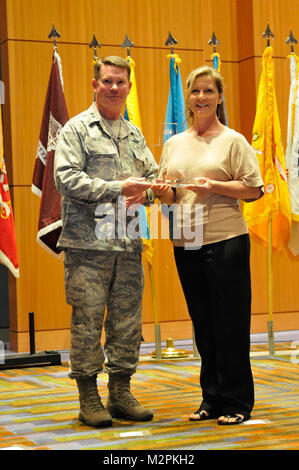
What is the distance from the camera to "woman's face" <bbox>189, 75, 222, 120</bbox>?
3.17 meters

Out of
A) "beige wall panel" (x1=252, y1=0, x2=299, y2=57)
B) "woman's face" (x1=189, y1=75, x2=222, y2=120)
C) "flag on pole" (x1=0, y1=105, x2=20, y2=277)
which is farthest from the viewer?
"beige wall panel" (x1=252, y1=0, x2=299, y2=57)

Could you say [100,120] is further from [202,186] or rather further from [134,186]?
[202,186]

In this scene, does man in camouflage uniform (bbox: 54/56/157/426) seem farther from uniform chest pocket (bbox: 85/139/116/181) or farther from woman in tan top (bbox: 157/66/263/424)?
woman in tan top (bbox: 157/66/263/424)

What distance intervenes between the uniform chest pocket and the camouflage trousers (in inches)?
13.2

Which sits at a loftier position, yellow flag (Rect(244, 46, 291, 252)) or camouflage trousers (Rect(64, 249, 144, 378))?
yellow flag (Rect(244, 46, 291, 252))

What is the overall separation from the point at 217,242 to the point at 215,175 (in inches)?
11.3

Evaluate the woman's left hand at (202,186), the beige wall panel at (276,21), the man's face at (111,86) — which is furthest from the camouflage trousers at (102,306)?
the beige wall panel at (276,21)

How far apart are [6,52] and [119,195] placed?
317 cm

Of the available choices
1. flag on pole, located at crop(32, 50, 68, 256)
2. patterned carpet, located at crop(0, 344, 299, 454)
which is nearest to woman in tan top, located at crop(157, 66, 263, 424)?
patterned carpet, located at crop(0, 344, 299, 454)

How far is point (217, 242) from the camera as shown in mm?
3150

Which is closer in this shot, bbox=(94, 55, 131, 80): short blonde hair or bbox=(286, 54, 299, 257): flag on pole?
bbox=(94, 55, 131, 80): short blonde hair

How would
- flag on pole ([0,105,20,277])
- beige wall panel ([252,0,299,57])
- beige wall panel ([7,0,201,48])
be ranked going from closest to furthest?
flag on pole ([0,105,20,277])
beige wall panel ([7,0,201,48])
beige wall panel ([252,0,299,57])


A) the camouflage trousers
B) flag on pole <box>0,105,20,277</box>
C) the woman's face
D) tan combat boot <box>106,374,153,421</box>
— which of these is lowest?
tan combat boot <box>106,374,153,421</box>

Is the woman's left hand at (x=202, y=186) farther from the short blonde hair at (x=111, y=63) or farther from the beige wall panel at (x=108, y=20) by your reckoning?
the beige wall panel at (x=108, y=20)
